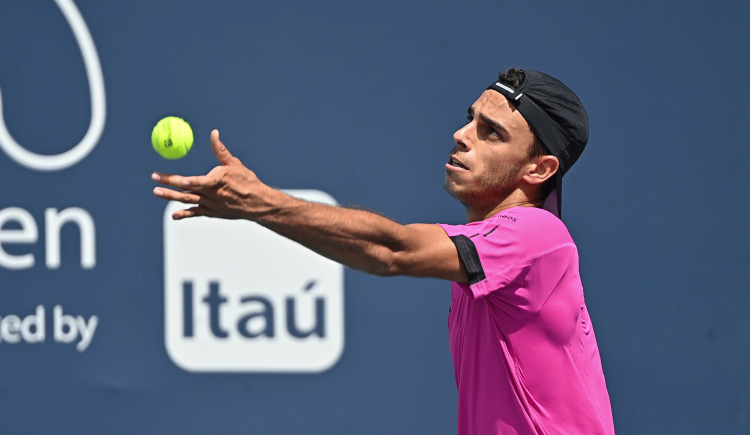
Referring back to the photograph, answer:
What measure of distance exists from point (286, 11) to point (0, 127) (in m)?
1.27

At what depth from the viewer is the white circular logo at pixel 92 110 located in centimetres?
303

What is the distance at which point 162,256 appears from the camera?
3027mm

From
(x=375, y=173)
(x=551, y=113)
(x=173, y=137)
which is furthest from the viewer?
(x=375, y=173)

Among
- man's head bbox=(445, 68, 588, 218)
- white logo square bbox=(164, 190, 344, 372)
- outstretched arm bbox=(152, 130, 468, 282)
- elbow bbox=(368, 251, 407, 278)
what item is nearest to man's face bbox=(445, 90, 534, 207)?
man's head bbox=(445, 68, 588, 218)

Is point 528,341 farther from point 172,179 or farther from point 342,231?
point 172,179

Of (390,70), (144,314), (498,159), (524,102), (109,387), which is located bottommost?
(109,387)

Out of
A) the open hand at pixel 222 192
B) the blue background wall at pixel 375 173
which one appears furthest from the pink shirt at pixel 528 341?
the blue background wall at pixel 375 173

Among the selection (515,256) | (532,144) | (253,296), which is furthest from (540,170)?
(253,296)

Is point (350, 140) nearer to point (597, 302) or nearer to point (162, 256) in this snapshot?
point (162, 256)

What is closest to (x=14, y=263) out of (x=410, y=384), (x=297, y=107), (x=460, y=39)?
(x=297, y=107)

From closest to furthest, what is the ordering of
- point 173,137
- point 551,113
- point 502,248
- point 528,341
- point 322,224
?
point 322,224 → point 502,248 → point 528,341 → point 551,113 → point 173,137

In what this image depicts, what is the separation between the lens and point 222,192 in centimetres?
138

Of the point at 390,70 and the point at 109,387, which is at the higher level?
the point at 390,70

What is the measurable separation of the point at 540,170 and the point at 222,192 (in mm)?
897
